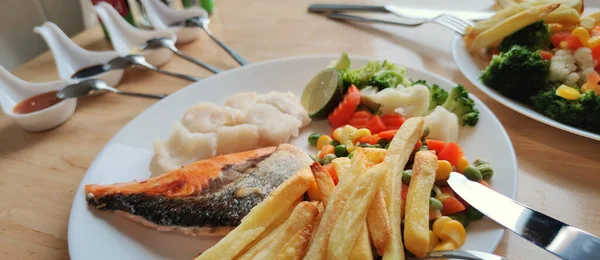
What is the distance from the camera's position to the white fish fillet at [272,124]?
9.61ft

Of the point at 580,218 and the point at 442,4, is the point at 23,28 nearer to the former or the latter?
the point at 442,4

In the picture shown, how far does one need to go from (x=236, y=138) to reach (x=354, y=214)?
1.36 m

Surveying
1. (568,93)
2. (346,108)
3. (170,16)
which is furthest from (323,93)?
(170,16)

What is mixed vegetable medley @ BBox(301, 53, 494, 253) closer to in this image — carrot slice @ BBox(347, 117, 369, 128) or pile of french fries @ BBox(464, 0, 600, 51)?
carrot slice @ BBox(347, 117, 369, 128)

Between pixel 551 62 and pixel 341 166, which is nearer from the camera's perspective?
pixel 341 166

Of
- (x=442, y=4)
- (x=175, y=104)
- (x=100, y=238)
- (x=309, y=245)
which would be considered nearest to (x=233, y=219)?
(x=309, y=245)

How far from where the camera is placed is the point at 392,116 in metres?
2.87

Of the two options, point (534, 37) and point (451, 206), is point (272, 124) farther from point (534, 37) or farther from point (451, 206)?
point (534, 37)

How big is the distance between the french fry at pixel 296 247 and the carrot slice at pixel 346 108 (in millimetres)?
1295

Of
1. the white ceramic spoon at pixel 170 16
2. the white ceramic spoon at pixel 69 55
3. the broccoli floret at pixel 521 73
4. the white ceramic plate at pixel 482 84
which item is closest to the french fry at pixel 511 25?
the white ceramic plate at pixel 482 84

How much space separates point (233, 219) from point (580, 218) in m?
1.76

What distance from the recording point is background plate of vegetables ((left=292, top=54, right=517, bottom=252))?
2163 millimetres

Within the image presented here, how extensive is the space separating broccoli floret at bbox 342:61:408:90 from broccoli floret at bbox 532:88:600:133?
0.91 metres

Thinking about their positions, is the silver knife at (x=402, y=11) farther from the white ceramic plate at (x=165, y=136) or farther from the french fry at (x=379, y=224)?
the french fry at (x=379, y=224)
